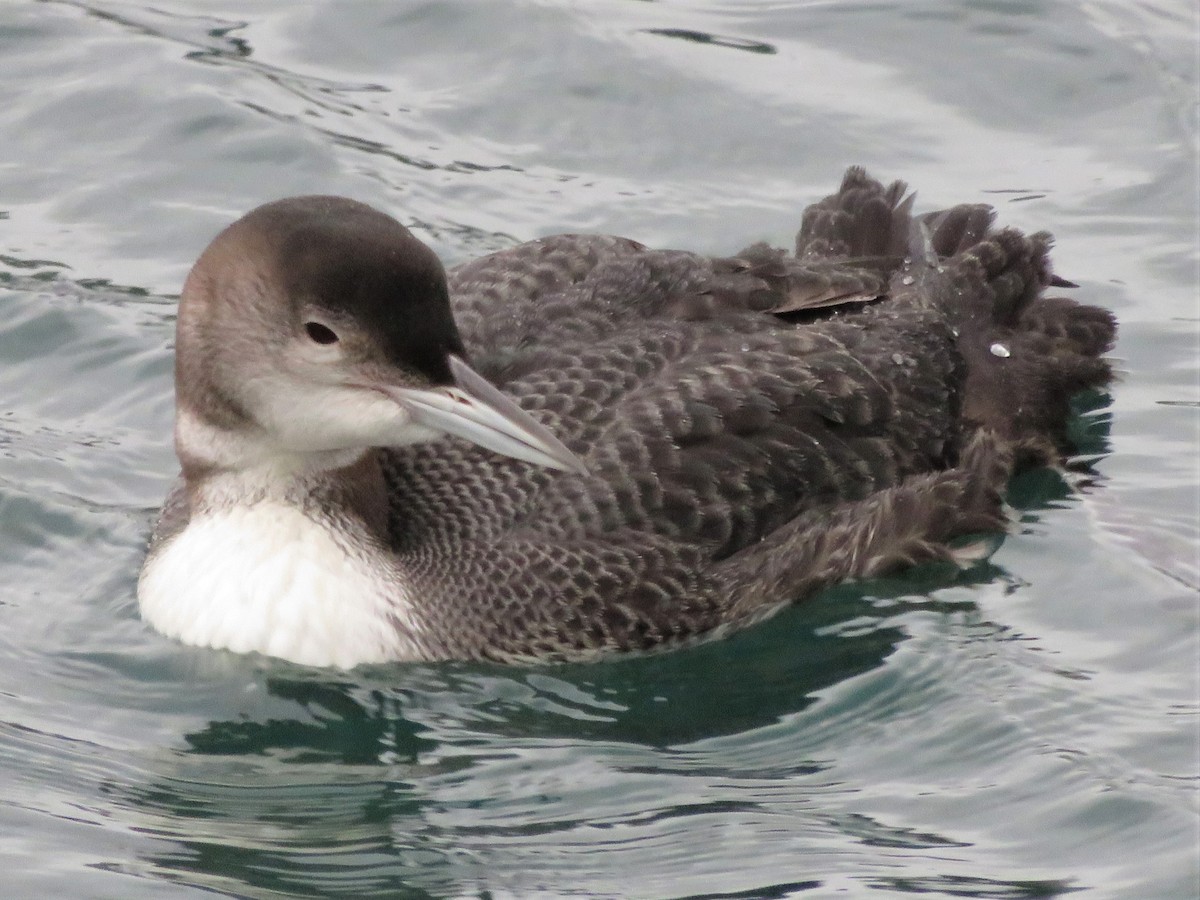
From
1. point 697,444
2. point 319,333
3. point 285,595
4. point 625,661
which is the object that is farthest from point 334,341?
point 625,661

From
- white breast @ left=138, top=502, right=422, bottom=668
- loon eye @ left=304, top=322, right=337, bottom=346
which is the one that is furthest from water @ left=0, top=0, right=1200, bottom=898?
loon eye @ left=304, top=322, right=337, bottom=346

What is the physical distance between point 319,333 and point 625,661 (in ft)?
5.84

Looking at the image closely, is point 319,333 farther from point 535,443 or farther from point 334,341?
point 535,443

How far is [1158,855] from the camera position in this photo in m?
7.00

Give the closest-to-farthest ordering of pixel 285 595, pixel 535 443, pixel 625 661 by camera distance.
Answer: pixel 535 443
pixel 285 595
pixel 625 661

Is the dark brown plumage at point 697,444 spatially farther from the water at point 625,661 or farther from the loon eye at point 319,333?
the loon eye at point 319,333

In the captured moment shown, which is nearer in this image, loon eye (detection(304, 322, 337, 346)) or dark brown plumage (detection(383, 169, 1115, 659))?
loon eye (detection(304, 322, 337, 346))

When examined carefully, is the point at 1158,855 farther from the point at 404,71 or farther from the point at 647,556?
the point at 404,71

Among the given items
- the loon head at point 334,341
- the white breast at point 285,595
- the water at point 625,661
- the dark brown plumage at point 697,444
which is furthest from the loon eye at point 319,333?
the water at point 625,661

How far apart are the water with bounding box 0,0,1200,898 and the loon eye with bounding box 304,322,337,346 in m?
1.31

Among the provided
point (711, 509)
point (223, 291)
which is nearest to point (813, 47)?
point (711, 509)

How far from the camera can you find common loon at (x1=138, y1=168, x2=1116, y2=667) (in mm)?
7164

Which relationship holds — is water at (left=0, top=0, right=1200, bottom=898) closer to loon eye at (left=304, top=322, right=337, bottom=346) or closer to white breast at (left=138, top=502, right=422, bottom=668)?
white breast at (left=138, top=502, right=422, bottom=668)

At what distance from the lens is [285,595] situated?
7.74m
